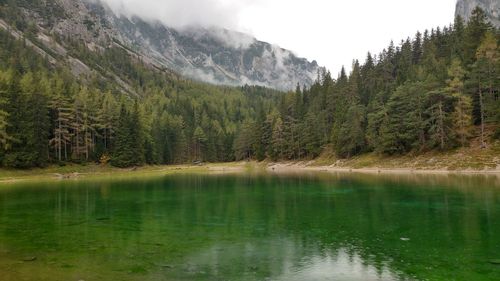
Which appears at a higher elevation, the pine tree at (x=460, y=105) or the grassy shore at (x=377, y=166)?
the pine tree at (x=460, y=105)

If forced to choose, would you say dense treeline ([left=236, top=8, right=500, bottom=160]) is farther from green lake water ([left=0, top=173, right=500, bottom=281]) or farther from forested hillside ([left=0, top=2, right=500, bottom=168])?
green lake water ([left=0, top=173, right=500, bottom=281])

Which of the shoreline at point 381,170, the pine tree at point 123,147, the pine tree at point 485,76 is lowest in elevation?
the shoreline at point 381,170

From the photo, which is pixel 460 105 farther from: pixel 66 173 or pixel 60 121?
pixel 60 121

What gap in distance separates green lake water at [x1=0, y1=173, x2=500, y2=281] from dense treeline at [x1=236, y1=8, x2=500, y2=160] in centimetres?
4634

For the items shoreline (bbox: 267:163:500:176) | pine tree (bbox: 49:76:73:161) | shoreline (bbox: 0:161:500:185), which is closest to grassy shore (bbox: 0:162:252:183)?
shoreline (bbox: 0:161:500:185)

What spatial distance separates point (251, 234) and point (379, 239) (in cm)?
748

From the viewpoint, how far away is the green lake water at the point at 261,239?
16641 millimetres

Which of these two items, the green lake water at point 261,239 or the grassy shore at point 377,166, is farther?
the grassy shore at point 377,166

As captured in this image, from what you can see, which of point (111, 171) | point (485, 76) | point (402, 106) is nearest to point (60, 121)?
point (111, 171)

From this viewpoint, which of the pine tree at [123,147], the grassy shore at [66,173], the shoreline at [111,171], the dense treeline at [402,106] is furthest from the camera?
the pine tree at [123,147]

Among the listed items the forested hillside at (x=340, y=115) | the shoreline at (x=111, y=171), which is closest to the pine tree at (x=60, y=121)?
the forested hillside at (x=340, y=115)

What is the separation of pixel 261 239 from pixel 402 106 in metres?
79.4

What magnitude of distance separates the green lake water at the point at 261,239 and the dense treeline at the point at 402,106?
152ft

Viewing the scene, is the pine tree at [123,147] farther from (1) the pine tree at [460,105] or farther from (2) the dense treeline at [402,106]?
(1) the pine tree at [460,105]
